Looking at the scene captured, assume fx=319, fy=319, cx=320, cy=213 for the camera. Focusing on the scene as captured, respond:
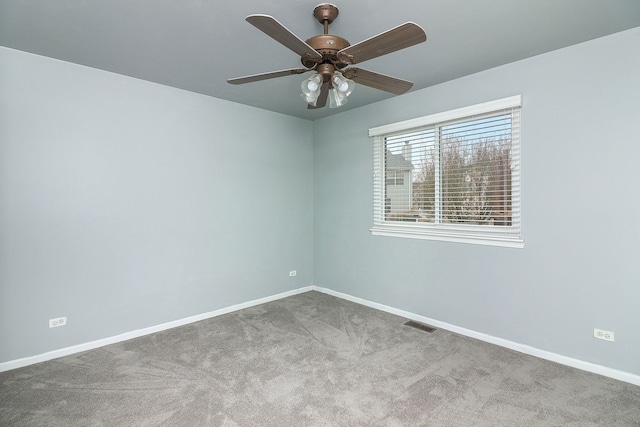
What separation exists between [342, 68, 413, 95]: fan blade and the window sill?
1.73 metres

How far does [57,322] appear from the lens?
279 centimetres

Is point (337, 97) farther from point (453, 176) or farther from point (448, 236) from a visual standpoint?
point (448, 236)

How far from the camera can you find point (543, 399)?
2.16 metres

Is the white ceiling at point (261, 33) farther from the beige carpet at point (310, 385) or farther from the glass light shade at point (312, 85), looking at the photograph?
the beige carpet at point (310, 385)

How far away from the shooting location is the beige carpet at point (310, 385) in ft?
6.51

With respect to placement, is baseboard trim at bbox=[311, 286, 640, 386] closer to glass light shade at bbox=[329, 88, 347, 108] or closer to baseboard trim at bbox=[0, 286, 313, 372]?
baseboard trim at bbox=[0, 286, 313, 372]

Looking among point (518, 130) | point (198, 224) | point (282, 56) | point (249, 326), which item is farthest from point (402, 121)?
point (249, 326)

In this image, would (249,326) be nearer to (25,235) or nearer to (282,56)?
(25,235)

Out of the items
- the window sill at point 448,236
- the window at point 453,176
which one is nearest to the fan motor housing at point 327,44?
the window at point 453,176

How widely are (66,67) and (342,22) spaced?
2.48 metres

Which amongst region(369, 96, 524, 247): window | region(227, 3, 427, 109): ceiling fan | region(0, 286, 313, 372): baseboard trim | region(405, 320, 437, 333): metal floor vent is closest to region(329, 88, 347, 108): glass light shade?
region(227, 3, 427, 109): ceiling fan

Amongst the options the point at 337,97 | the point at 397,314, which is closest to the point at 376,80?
the point at 337,97

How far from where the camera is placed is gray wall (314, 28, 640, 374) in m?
2.38

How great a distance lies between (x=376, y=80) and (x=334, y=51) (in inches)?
16.6
